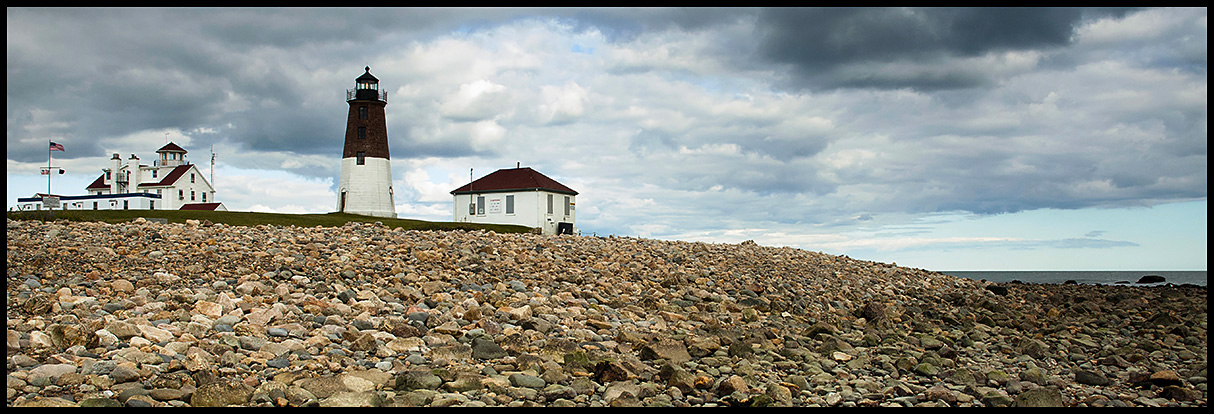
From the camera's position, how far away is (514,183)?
1396 inches

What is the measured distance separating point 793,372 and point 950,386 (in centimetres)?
149

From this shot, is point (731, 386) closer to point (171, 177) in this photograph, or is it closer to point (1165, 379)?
point (1165, 379)

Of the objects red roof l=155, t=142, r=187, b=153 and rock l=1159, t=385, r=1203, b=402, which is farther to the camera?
red roof l=155, t=142, r=187, b=153

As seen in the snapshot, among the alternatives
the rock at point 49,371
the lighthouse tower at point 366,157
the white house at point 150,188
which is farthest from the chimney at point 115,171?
the rock at point 49,371

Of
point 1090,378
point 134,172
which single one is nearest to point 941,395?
point 1090,378

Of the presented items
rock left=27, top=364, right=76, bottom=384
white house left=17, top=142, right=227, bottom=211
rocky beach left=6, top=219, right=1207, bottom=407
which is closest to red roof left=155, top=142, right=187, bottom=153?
white house left=17, top=142, right=227, bottom=211

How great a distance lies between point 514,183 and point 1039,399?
A: 30.0 m

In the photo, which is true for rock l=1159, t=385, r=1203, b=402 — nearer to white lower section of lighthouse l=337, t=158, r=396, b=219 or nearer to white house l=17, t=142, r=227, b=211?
white lower section of lighthouse l=337, t=158, r=396, b=219

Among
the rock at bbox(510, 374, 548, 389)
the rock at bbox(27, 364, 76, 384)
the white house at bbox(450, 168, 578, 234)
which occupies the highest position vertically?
the white house at bbox(450, 168, 578, 234)

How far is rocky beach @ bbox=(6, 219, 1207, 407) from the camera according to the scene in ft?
20.5

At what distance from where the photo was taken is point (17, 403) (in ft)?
17.6

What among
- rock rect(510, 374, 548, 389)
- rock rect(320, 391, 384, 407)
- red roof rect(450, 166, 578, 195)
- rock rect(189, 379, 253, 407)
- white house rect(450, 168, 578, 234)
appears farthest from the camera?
red roof rect(450, 166, 578, 195)

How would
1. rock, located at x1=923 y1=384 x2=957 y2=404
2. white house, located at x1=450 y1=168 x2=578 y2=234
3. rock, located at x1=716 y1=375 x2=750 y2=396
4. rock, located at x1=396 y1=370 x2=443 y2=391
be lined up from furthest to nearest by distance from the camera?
white house, located at x1=450 y1=168 x2=578 y2=234, rock, located at x1=923 y1=384 x2=957 y2=404, rock, located at x1=716 y1=375 x2=750 y2=396, rock, located at x1=396 y1=370 x2=443 y2=391
